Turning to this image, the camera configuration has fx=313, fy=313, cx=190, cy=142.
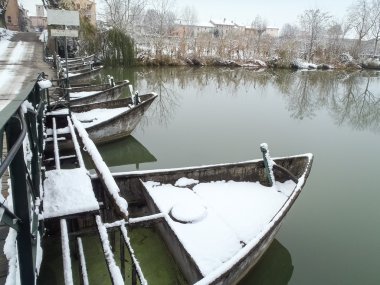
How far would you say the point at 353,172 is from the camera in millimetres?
7754

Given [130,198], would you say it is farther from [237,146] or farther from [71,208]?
[237,146]

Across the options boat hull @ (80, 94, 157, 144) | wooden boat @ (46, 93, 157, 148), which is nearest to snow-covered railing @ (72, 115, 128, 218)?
wooden boat @ (46, 93, 157, 148)

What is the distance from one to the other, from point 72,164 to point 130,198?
A: 93.2 inches

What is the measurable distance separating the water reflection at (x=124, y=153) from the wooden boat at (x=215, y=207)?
3.14 metres

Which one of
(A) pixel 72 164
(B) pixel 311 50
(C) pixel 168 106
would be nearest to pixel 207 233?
(A) pixel 72 164

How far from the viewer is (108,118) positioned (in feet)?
27.5

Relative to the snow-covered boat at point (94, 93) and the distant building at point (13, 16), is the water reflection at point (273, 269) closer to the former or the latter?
the snow-covered boat at point (94, 93)

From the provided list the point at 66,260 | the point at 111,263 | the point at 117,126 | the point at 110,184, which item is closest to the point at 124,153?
the point at 117,126

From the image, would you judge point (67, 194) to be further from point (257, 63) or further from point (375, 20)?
point (375, 20)

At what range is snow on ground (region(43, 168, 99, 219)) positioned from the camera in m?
3.08

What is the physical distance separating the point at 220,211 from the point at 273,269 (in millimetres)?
1081

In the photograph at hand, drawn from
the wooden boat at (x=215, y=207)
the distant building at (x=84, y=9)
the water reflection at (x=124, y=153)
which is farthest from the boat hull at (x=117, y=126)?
the distant building at (x=84, y=9)

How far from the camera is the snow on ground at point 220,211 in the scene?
3.88 meters

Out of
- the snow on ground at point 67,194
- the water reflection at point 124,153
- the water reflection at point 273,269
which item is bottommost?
the water reflection at point 273,269
